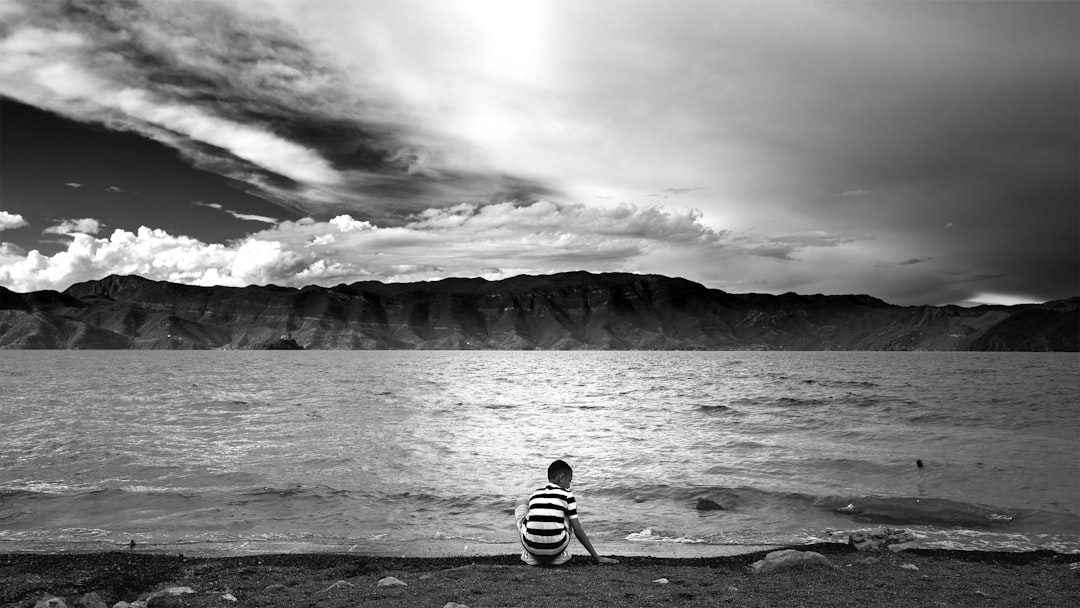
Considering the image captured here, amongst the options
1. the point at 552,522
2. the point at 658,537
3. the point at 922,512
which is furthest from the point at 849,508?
the point at 552,522

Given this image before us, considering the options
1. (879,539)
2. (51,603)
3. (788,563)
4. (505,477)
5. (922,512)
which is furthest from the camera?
(505,477)

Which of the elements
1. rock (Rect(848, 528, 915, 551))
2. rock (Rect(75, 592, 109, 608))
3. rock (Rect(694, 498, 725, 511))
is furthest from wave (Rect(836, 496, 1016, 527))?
rock (Rect(75, 592, 109, 608))

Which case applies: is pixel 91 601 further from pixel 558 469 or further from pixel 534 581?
pixel 558 469

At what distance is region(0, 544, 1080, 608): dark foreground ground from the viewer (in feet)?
30.8

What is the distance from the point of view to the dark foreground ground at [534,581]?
9.40 meters

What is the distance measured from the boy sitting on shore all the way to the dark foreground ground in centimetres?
30

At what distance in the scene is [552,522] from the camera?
11.1m

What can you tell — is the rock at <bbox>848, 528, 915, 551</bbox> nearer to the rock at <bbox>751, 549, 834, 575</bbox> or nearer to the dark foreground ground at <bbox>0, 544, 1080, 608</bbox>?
the dark foreground ground at <bbox>0, 544, 1080, 608</bbox>

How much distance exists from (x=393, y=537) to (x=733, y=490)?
10349 mm

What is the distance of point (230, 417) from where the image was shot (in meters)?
39.2

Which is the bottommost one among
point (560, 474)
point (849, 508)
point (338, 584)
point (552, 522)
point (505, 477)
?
point (505, 477)

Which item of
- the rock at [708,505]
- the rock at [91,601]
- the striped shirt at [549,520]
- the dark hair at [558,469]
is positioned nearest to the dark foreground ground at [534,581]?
the rock at [91,601]

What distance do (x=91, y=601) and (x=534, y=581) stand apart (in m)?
6.48

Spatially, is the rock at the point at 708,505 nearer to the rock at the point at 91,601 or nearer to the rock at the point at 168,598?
the rock at the point at 168,598
